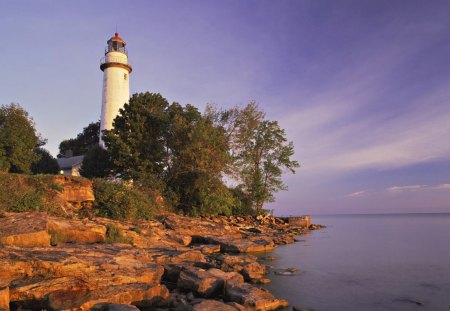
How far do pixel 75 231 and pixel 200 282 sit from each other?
21.4 ft

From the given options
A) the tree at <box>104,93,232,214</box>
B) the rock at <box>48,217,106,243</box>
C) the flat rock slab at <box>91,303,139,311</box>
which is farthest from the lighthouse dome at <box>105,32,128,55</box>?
the flat rock slab at <box>91,303,139,311</box>

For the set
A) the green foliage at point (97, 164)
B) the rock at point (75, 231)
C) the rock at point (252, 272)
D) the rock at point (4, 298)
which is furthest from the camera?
the green foliage at point (97, 164)

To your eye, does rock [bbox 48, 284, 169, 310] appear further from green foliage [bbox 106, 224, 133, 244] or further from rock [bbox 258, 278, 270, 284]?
green foliage [bbox 106, 224, 133, 244]

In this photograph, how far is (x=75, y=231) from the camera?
46.5ft

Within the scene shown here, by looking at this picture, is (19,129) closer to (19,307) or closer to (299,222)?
(19,307)

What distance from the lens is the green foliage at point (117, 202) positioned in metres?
20.3

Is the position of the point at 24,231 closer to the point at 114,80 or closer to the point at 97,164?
the point at 97,164

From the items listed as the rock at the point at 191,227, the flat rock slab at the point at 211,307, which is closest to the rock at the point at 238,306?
the flat rock slab at the point at 211,307

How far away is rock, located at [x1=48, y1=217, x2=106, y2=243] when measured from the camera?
13.5 m

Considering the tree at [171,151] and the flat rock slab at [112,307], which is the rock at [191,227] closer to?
the tree at [171,151]

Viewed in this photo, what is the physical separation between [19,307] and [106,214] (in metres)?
12.1

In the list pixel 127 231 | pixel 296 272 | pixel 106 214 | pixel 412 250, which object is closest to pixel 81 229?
pixel 127 231

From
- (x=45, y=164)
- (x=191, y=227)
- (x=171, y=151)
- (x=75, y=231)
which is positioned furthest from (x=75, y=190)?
(x=45, y=164)

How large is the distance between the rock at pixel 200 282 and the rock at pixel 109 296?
3.26ft
